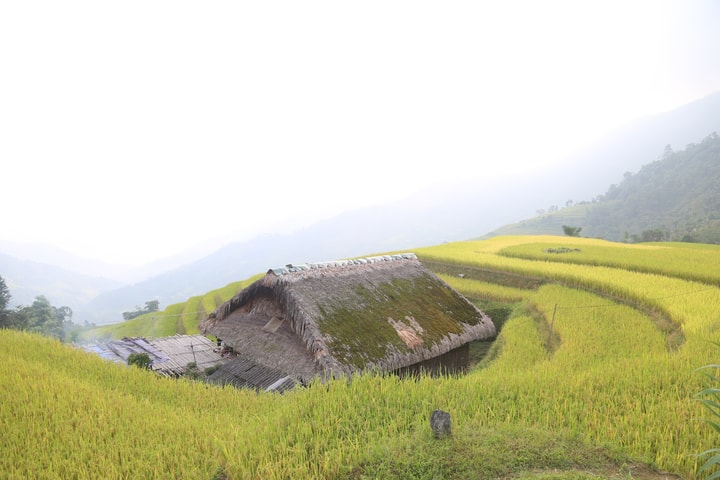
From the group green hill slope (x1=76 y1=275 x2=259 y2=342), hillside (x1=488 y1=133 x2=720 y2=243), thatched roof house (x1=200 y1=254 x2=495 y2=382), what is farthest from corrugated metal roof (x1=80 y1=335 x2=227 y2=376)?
hillside (x1=488 y1=133 x2=720 y2=243)

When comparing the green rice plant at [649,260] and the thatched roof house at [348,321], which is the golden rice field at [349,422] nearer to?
the thatched roof house at [348,321]

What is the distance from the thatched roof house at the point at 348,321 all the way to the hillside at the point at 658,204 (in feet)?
158

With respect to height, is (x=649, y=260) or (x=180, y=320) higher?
(x=180, y=320)

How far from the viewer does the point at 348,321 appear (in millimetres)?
8523

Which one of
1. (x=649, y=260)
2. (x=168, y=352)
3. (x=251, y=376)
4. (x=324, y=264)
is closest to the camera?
(x=251, y=376)

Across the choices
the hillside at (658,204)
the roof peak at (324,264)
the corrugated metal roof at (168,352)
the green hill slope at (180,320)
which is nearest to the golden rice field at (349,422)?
the roof peak at (324,264)

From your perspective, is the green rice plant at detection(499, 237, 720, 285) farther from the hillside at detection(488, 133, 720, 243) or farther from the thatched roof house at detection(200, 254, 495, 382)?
the hillside at detection(488, 133, 720, 243)

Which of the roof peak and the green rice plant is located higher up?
the roof peak

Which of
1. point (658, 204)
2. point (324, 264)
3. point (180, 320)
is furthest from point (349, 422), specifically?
point (658, 204)

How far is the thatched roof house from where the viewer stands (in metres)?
7.94

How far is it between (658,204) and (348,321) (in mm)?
84772

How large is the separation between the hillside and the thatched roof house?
48.1 metres

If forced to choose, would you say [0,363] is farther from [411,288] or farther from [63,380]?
[411,288]

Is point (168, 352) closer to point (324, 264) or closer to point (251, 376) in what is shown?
point (251, 376)
